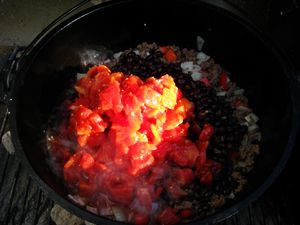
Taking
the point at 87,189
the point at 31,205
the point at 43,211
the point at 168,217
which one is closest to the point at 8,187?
the point at 31,205

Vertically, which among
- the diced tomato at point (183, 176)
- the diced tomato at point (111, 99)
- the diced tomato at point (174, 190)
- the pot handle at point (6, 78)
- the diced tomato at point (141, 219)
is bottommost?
the diced tomato at point (141, 219)

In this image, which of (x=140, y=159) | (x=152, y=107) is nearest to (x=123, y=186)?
(x=140, y=159)

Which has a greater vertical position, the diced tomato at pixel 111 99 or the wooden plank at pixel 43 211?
the diced tomato at pixel 111 99

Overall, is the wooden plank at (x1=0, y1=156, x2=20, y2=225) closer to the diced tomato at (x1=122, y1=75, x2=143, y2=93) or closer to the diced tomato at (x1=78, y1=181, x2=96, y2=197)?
the diced tomato at (x1=78, y1=181, x2=96, y2=197)

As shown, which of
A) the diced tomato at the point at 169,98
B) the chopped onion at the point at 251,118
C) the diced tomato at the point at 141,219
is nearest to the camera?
the diced tomato at the point at 141,219

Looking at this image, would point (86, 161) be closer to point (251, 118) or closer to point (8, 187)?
point (8, 187)

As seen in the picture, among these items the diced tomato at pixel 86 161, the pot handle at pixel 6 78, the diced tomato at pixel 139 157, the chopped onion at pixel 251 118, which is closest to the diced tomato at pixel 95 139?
the diced tomato at pixel 86 161

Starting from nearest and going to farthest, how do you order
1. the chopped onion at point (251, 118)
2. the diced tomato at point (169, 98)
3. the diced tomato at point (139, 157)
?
the diced tomato at point (139, 157), the diced tomato at point (169, 98), the chopped onion at point (251, 118)

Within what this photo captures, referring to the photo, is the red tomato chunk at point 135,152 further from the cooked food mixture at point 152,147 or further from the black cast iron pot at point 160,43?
the black cast iron pot at point 160,43
